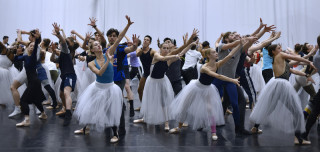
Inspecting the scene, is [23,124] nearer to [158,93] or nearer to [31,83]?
[31,83]

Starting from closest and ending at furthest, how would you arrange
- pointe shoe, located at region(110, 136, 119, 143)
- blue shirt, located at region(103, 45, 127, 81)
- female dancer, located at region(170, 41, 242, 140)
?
pointe shoe, located at region(110, 136, 119, 143) < female dancer, located at region(170, 41, 242, 140) < blue shirt, located at region(103, 45, 127, 81)

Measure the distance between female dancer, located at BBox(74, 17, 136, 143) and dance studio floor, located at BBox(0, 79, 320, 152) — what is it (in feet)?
0.80

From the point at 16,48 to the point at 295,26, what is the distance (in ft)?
29.1

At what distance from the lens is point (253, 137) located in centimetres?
445

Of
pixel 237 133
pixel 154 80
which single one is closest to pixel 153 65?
pixel 154 80

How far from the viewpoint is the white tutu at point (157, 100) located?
16.1ft

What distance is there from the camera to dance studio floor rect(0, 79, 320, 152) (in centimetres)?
380

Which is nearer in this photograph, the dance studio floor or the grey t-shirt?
the dance studio floor

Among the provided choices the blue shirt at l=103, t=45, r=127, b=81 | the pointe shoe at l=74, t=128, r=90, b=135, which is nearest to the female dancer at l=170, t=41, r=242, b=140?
the blue shirt at l=103, t=45, r=127, b=81

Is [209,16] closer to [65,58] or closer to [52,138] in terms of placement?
[65,58]

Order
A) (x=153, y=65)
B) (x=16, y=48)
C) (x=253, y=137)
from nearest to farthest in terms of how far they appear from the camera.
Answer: (x=253, y=137), (x=153, y=65), (x=16, y=48)

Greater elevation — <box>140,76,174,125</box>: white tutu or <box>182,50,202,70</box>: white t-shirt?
<box>182,50,202,70</box>: white t-shirt

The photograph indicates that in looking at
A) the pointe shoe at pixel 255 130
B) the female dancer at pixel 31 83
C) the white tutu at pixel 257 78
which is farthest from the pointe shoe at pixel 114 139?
the white tutu at pixel 257 78

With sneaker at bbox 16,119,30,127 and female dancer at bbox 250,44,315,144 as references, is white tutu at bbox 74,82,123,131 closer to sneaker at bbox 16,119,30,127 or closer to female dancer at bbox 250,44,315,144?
sneaker at bbox 16,119,30,127
